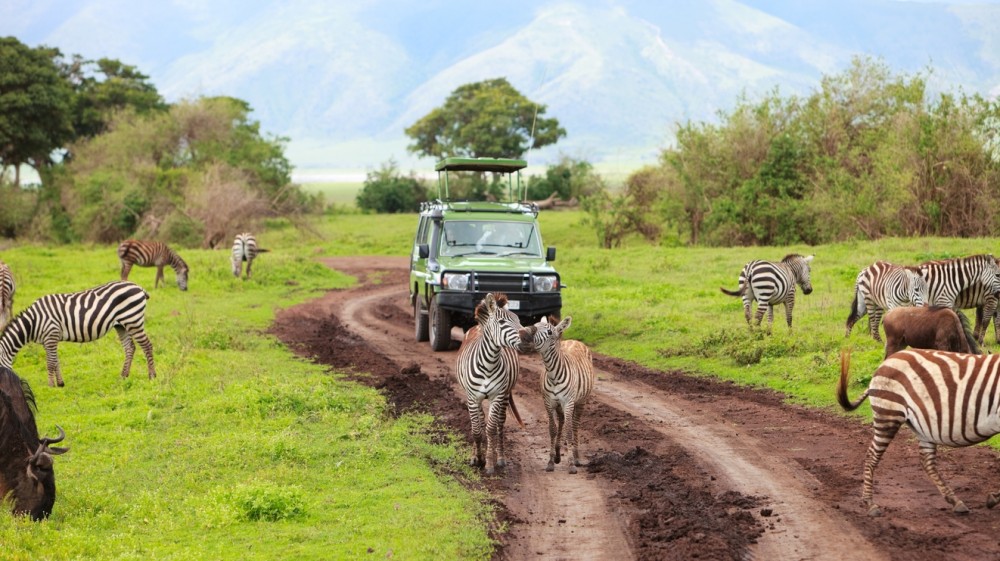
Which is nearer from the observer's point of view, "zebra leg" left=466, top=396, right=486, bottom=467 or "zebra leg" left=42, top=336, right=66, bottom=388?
"zebra leg" left=466, top=396, right=486, bottom=467

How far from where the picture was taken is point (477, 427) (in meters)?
10.6

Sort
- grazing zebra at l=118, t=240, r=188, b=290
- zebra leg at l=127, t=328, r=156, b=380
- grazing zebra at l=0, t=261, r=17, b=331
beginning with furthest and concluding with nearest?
grazing zebra at l=118, t=240, r=188, b=290
grazing zebra at l=0, t=261, r=17, b=331
zebra leg at l=127, t=328, r=156, b=380

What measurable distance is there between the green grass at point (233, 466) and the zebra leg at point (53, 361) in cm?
22

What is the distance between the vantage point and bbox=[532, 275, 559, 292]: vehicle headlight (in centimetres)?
1795

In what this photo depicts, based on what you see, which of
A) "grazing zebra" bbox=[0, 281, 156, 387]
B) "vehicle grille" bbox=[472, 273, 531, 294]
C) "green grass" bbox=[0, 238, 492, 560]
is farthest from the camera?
"vehicle grille" bbox=[472, 273, 531, 294]

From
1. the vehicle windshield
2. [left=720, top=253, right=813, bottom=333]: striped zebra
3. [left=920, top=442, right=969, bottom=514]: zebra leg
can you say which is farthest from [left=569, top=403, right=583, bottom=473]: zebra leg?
the vehicle windshield

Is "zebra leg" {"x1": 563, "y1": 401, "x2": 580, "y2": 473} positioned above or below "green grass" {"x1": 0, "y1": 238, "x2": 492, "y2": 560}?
above

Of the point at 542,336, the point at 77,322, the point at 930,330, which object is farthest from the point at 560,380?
the point at 77,322

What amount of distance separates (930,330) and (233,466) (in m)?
8.66

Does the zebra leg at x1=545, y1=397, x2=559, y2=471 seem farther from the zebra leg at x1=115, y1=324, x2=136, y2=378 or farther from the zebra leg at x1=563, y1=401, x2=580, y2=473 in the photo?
the zebra leg at x1=115, y1=324, x2=136, y2=378

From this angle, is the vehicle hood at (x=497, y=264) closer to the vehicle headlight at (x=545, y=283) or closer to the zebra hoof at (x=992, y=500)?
the vehicle headlight at (x=545, y=283)

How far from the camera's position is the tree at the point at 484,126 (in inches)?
2731

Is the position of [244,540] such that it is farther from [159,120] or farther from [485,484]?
[159,120]

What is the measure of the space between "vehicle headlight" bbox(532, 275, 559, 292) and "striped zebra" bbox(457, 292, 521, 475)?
715 cm
